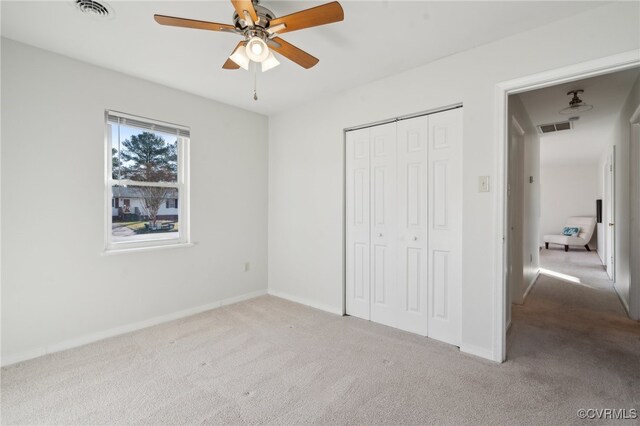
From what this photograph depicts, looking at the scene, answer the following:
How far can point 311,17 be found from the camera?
1672 millimetres

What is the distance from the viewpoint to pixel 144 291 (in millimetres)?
3154

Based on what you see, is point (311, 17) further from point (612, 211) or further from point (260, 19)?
point (612, 211)

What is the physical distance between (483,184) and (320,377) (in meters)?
1.99

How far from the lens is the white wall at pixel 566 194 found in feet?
29.5

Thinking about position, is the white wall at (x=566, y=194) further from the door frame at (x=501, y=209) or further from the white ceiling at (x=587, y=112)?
the door frame at (x=501, y=209)

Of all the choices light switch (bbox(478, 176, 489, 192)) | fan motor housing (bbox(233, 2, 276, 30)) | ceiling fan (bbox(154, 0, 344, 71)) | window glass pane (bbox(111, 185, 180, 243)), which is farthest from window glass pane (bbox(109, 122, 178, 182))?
light switch (bbox(478, 176, 489, 192))

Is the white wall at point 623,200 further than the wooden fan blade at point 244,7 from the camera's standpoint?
Yes

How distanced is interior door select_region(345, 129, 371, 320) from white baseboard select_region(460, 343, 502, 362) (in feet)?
3.39

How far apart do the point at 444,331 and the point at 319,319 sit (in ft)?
4.26

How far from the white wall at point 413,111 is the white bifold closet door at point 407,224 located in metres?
0.12

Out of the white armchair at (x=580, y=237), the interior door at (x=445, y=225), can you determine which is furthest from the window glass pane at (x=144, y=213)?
the white armchair at (x=580, y=237)

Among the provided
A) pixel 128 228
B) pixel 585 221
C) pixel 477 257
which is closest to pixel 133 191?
pixel 128 228

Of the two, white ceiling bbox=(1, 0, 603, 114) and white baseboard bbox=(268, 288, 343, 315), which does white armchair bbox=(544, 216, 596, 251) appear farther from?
white ceiling bbox=(1, 0, 603, 114)

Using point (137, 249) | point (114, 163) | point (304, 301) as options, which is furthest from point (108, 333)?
point (304, 301)
